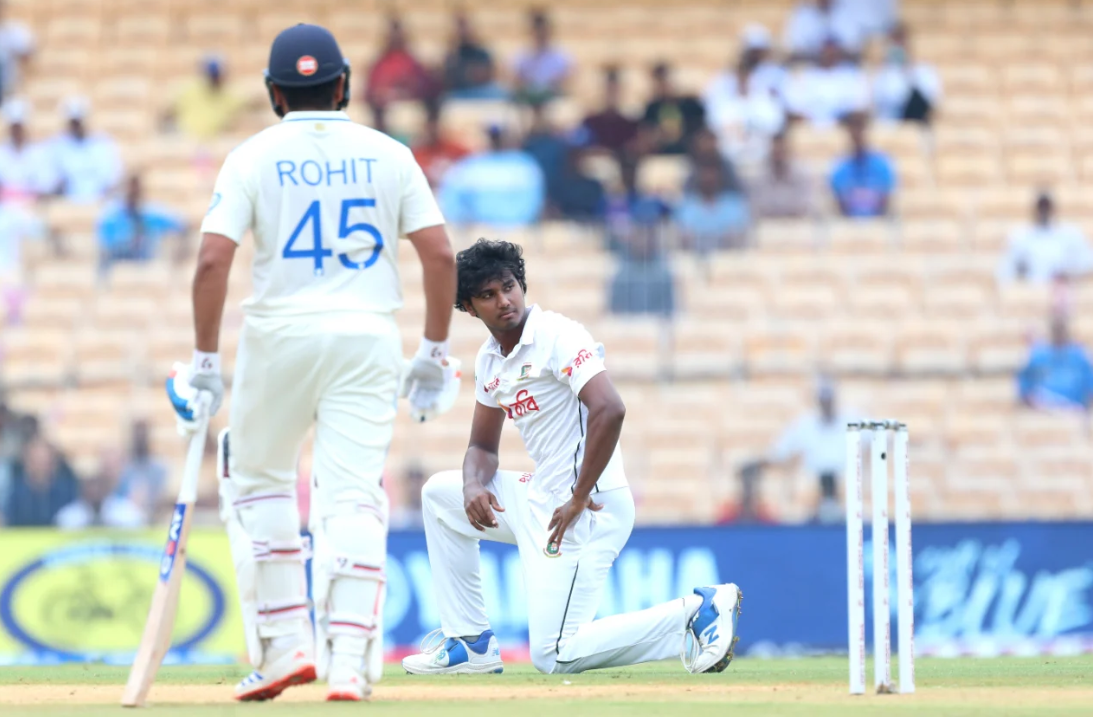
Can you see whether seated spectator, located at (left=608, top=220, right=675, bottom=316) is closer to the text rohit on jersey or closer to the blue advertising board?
the blue advertising board

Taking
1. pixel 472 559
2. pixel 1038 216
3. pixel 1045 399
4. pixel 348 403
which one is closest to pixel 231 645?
pixel 472 559

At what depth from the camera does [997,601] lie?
10.8 meters

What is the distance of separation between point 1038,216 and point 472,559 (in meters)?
8.39

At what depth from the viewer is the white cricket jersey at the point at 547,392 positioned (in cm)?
661

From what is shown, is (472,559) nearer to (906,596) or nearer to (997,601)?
(906,596)

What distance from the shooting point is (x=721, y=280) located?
13992mm

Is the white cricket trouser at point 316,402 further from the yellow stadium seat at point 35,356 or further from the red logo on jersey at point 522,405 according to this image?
the yellow stadium seat at point 35,356

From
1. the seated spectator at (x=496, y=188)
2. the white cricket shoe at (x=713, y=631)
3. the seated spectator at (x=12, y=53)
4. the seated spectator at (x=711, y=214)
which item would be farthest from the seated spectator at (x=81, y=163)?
the white cricket shoe at (x=713, y=631)

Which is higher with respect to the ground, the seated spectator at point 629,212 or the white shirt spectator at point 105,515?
the seated spectator at point 629,212

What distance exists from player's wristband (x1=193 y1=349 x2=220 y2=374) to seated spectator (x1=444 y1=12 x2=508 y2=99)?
1013 cm

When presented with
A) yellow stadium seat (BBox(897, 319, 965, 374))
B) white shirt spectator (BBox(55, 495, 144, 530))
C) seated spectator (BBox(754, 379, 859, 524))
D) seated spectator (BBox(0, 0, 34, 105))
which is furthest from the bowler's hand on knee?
seated spectator (BBox(0, 0, 34, 105))

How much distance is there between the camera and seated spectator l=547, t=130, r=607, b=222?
14.3 m

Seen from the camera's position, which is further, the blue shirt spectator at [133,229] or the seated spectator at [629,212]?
the blue shirt spectator at [133,229]

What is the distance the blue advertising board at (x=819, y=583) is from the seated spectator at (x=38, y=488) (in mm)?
2548
